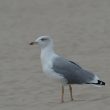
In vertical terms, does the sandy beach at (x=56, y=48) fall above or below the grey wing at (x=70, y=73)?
above

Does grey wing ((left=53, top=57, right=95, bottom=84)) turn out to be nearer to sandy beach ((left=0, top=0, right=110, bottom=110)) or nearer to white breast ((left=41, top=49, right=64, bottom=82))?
white breast ((left=41, top=49, right=64, bottom=82))

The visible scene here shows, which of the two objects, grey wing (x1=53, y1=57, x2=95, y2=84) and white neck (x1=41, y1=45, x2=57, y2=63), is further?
white neck (x1=41, y1=45, x2=57, y2=63)

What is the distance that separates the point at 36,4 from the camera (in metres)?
21.5

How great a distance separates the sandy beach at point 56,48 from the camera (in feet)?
31.3

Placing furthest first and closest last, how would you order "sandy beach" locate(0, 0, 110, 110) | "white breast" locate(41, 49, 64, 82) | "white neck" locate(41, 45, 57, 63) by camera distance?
1. "sandy beach" locate(0, 0, 110, 110)
2. "white neck" locate(41, 45, 57, 63)
3. "white breast" locate(41, 49, 64, 82)

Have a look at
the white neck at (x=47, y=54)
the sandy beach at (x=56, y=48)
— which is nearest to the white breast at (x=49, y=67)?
the white neck at (x=47, y=54)

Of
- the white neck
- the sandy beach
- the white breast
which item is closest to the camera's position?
the white breast

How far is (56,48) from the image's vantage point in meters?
15.3

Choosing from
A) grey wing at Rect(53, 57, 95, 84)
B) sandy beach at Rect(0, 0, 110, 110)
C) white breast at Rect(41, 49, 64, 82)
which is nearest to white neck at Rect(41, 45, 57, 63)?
white breast at Rect(41, 49, 64, 82)

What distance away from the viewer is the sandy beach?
31.3 ft

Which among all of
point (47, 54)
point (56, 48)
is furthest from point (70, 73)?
point (56, 48)

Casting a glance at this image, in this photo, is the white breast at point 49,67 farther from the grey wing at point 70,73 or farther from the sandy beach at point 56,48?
the sandy beach at point 56,48

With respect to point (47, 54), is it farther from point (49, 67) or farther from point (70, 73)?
point (70, 73)

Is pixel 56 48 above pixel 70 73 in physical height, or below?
above
